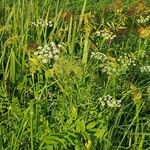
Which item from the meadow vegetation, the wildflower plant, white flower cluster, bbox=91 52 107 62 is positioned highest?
the wildflower plant

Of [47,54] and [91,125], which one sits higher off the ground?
[47,54]

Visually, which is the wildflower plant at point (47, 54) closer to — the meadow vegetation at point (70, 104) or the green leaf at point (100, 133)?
the meadow vegetation at point (70, 104)

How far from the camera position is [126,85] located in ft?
10.8

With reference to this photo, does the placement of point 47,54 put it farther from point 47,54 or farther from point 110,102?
point 110,102

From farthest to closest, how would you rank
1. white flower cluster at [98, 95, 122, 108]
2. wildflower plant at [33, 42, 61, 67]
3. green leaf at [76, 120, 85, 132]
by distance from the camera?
wildflower plant at [33, 42, 61, 67], white flower cluster at [98, 95, 122, 108], green leaf at [76, 120, 85, 132]

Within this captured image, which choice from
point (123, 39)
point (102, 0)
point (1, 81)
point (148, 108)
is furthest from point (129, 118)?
point (102, 0)

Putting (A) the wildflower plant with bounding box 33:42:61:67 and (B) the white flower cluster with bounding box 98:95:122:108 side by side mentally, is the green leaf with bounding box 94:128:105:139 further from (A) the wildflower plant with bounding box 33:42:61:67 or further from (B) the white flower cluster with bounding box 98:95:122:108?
(A) the wildflower plant with bounding box 33:42:61:67

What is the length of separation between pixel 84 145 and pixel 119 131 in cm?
32

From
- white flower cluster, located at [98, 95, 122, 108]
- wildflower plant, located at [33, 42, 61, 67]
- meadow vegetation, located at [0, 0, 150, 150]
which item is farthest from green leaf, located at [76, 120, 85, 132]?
wildflower plant, located at [33, 42, 61, 67]

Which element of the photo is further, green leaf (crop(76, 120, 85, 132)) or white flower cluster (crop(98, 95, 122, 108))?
white flower cluster (crop(98, 95, 122, 108))

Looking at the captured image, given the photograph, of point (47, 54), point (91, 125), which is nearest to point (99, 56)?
point (47, 54)

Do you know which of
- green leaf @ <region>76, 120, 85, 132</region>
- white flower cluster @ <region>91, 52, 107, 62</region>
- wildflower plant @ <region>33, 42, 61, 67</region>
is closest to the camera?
green leaf @ <region>76, 120, 85, 132</region>

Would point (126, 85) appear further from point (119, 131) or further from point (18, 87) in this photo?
point (18, 87)

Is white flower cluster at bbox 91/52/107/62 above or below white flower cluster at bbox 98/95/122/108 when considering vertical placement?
above
